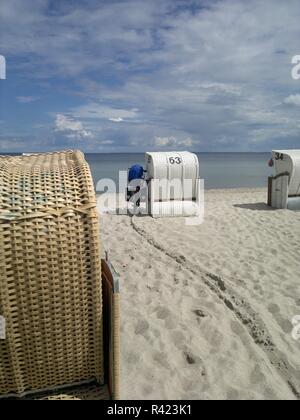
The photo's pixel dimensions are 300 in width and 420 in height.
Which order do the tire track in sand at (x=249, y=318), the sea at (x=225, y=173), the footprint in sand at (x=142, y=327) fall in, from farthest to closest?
the sea at (x=225, y=173), the footprint in sand at (x=142, y=327), the tire track in sand at (x=249, y=318)

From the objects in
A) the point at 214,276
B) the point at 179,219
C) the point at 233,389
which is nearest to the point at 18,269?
the point at 233,389

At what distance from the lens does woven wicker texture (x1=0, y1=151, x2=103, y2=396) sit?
6.58 ft

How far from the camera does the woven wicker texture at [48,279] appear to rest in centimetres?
201

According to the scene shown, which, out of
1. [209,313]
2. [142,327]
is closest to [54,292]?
[142,327]

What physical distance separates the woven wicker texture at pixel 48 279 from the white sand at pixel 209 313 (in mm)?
1105

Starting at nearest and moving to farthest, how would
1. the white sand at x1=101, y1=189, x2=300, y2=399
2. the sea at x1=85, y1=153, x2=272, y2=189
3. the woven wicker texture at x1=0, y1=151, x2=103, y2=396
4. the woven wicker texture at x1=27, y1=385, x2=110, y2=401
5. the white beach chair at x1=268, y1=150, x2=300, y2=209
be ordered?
the woven wicker texture at x1=0, y1=151, x2=103, y2=396 → the woven wicker texture at x1=27, y1=385, x2=110, y2=401 → the white sand at x1=101, y1=189, x2=300, y2=399 → the white beach chair at x1=268, y1=150, x2=300, y2=209 → the sea at x1=85, y1=153, x2=272, y2=189

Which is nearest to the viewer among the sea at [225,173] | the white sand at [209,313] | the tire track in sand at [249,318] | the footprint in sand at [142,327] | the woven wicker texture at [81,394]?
the woven wicker texture at [81,394]

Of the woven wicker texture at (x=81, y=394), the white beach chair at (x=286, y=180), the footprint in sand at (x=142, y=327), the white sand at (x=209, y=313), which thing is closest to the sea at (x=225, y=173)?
the white beach chair at (x=286, y=180)

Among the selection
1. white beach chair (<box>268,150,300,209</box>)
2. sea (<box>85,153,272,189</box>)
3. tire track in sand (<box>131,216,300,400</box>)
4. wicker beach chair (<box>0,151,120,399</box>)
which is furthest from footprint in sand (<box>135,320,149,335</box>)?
sea (<box>85,153,272,189</box>)

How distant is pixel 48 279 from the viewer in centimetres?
206

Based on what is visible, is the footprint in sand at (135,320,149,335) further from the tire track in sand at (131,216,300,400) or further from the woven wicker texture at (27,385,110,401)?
the woven wicker texture at (27,385,110,401)

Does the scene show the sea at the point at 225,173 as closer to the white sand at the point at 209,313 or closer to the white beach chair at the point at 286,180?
the white beach chair at the point at 286,180

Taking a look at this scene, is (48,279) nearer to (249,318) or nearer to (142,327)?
(142,327)
